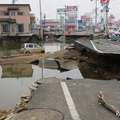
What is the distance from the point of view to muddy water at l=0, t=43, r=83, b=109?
10.3 meters

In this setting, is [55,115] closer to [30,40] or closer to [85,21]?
[30,40]

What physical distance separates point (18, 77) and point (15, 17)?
43523 millimetres

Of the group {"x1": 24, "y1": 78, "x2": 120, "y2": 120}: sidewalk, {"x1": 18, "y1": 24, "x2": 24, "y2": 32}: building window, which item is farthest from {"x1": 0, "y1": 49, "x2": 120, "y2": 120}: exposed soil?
{"x1": 18, "y1": 24, "x2": 24, "y2": 32}: building window

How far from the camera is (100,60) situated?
16.5 meters

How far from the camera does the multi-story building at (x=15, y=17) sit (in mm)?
55625

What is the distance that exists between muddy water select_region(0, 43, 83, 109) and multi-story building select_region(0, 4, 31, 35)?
3815cm

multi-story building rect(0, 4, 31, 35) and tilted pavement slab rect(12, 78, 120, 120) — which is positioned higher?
multi-story building rect(0, 4, 31, 35)

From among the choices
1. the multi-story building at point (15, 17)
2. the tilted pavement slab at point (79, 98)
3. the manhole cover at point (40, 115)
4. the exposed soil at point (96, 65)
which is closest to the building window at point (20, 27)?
the multi-story building at point (15, 17)

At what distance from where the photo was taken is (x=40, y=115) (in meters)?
5.04

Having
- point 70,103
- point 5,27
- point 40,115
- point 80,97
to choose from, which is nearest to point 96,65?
point 80,97

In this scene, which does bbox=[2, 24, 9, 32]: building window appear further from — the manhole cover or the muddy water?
the manhole cover

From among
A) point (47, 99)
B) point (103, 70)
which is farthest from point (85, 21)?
point (47, 99)

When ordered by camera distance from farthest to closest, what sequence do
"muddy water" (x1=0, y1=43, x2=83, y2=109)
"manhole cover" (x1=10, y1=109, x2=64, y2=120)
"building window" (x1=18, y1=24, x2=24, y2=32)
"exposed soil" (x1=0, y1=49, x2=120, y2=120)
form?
1. "building window" (x1=18, y1=24, x2=24, y2=32)
2. "exposed soil" (x1=0, y1=49, x2=120, y2=120)
3. "muddy water" (x1=0, y1=43, x2=83, y2=109)
4. "manhole cover" (x1=10, y1=109, x2=64, y2=120)

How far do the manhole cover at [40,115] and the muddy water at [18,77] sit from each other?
3.84 meters
